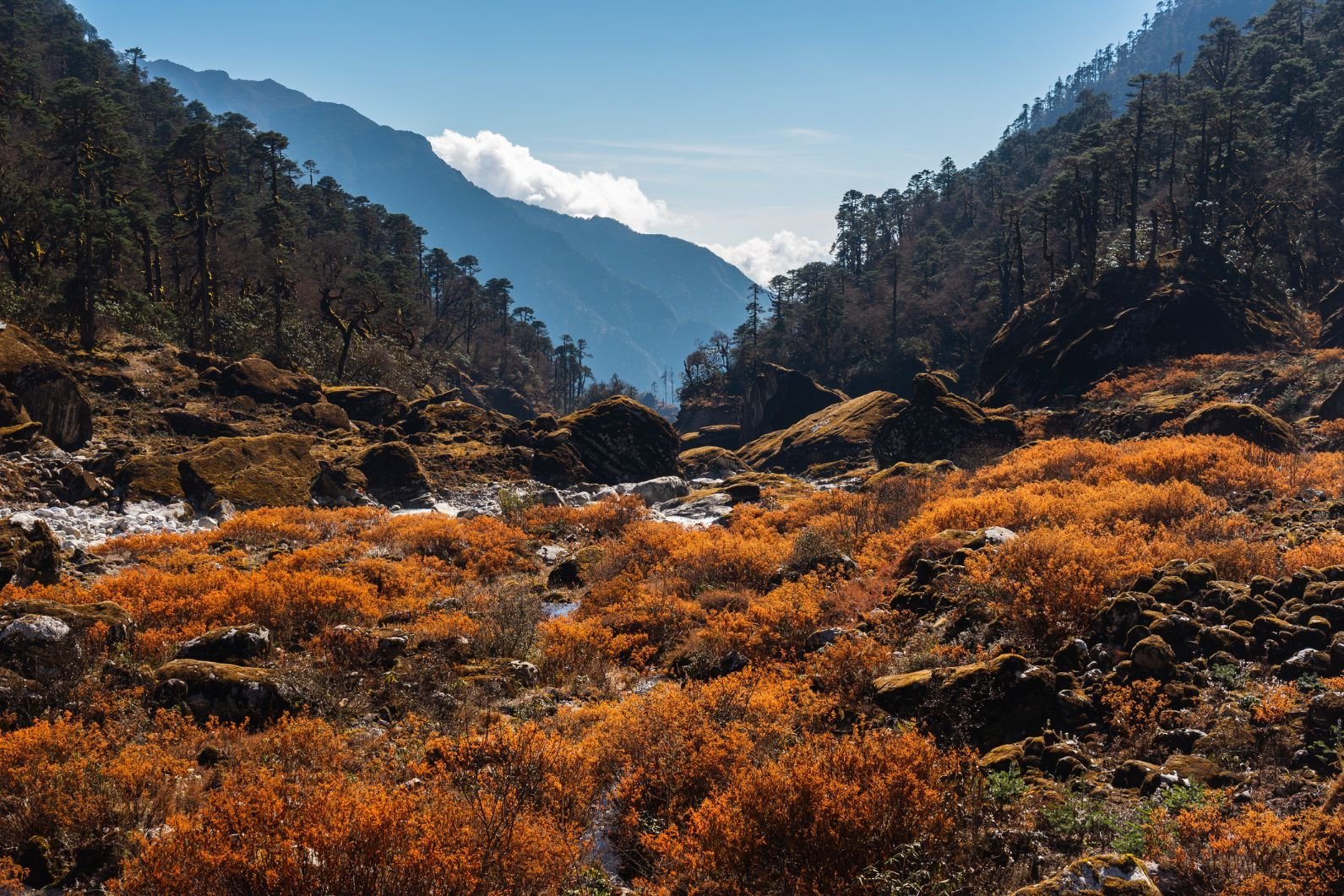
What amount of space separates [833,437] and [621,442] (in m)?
14.9

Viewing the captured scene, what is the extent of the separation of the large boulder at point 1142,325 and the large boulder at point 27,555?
4169 centimetres

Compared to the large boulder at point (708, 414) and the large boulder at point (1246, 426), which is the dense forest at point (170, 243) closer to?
the large boulder at point (708, 414)

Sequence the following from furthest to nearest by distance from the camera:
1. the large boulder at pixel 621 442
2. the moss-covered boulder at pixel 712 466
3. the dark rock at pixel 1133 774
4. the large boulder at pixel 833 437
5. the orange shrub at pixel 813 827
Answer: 1. the moss-covered boulder at pixel 712 466
2. the large boulder at pixel 833 437
3. the large boulder at pixel 621 442
4. the dark rock at pixel 1133 774
5. the orange shrub at pixel 813 827

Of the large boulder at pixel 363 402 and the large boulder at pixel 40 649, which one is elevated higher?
the large boulder at pixel 363 402

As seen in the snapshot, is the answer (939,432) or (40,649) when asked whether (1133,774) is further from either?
(939,432)

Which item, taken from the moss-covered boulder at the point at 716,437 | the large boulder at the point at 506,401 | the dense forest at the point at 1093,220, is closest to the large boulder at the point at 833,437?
the dense forest at the point at 1093,220

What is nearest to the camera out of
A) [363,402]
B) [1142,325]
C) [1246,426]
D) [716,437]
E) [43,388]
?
[1246,426]

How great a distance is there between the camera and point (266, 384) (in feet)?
116

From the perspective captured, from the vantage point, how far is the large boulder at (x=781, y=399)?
64500 millimetres

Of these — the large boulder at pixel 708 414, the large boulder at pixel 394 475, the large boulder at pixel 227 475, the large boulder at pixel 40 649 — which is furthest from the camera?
the large boulder at pixel 708 414

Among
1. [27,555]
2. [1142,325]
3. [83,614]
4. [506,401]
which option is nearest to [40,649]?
[83,614]

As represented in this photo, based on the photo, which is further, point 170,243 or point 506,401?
point 506,401

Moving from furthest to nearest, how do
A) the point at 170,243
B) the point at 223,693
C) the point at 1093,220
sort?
the point at 1093,220, the point at 170,243, the point at 223,693

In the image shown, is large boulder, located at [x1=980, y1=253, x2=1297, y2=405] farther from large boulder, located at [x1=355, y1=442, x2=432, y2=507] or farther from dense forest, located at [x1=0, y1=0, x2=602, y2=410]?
dense forest, located at [x1=0, y1=0, x2=602, y2=410]
